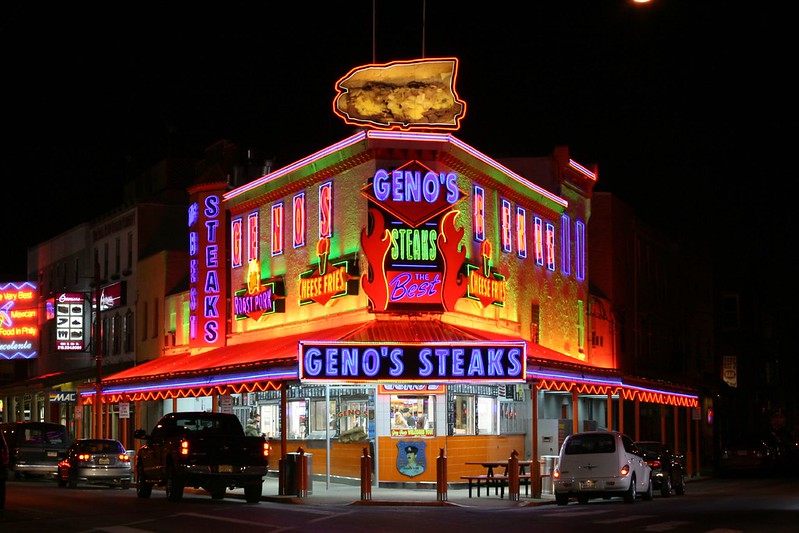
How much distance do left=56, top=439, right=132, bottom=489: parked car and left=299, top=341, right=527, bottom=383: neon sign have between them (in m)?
6.99

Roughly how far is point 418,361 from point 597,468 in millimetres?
5848

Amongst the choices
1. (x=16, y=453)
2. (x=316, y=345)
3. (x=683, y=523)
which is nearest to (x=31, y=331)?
(x=16, y=453)

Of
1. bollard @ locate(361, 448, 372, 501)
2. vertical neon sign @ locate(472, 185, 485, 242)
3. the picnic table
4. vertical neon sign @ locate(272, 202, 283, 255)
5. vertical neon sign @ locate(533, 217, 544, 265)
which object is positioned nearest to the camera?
bollard @ locate(361, 448, 372, 501)

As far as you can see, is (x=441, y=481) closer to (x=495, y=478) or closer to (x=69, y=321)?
(x=495, y=478)

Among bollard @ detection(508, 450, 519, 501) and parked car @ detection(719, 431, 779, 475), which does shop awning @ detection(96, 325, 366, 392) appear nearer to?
bollard @ detection(508, 450, 519, 501)

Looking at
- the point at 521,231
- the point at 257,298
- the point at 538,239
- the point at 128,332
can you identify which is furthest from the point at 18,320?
the point at 521,231

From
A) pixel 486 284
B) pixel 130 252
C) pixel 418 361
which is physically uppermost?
pixel 130 252

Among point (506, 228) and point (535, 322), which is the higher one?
point (506, 228)

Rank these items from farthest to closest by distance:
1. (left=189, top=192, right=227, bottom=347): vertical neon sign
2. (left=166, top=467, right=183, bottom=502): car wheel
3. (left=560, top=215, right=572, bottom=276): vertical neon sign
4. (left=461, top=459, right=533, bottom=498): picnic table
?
1. (left=560, top=215, right=572, bottom=276): vertical neon sign
2. (left=189, top=192, right=227, bottom=347): vertical neon sign
3. (left=461, top=459, right=533, bottom=498): picnic table
4. (left=166, top=467, right=183, bottom=502): car wheel

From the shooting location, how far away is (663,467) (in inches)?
1203

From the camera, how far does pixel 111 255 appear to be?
52.7 m

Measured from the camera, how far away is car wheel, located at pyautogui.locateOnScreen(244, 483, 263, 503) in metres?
26.5

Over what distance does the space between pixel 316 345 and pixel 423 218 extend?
5234mm

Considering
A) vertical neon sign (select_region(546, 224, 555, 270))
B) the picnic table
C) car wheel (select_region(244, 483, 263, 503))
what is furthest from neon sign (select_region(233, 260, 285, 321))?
car wheel (select_region(244, 483, 263, 503))
